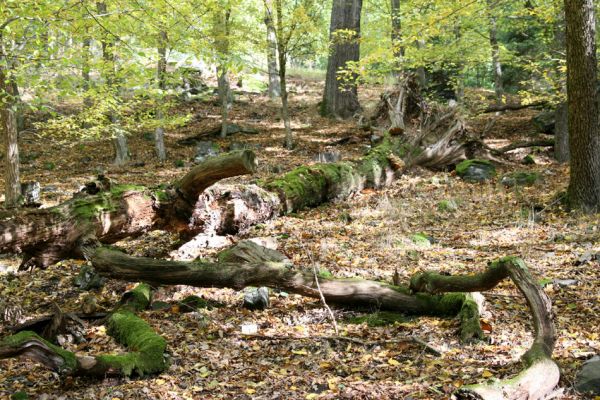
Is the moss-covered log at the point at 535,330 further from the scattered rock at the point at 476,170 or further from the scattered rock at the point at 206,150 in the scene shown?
the scattered rock at the point at 206,150

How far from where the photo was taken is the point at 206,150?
51.2 ft

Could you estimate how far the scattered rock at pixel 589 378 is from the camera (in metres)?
3.30

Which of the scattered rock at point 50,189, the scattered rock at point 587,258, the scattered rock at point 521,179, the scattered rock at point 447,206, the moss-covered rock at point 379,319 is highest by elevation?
the scattered rock at point 521,179

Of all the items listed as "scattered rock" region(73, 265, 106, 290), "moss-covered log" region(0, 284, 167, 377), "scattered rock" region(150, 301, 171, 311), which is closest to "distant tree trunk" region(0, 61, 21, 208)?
"scattered rock" region(73, 265, 106, 290)

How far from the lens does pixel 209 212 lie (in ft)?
23.6

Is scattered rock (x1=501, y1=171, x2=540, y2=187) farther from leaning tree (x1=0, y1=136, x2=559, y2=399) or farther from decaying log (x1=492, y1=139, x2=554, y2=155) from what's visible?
leaning tree (x1=0, y1=136, x2=559, y2=399)

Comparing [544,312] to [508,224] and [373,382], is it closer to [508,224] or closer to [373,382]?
[373,382]

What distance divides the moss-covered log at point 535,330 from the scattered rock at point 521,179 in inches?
272

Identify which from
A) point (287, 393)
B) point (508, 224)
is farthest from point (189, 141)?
point (287, 393)

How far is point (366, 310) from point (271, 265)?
1.14 m

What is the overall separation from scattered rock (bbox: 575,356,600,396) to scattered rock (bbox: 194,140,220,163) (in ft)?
42.4

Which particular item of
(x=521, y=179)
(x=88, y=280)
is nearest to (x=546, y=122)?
(x=521, y=179)

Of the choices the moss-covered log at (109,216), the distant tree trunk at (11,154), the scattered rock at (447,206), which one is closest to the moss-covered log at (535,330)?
the moss-covered log at (109,216)

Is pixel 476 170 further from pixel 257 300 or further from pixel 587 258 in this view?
pixel 257 300
